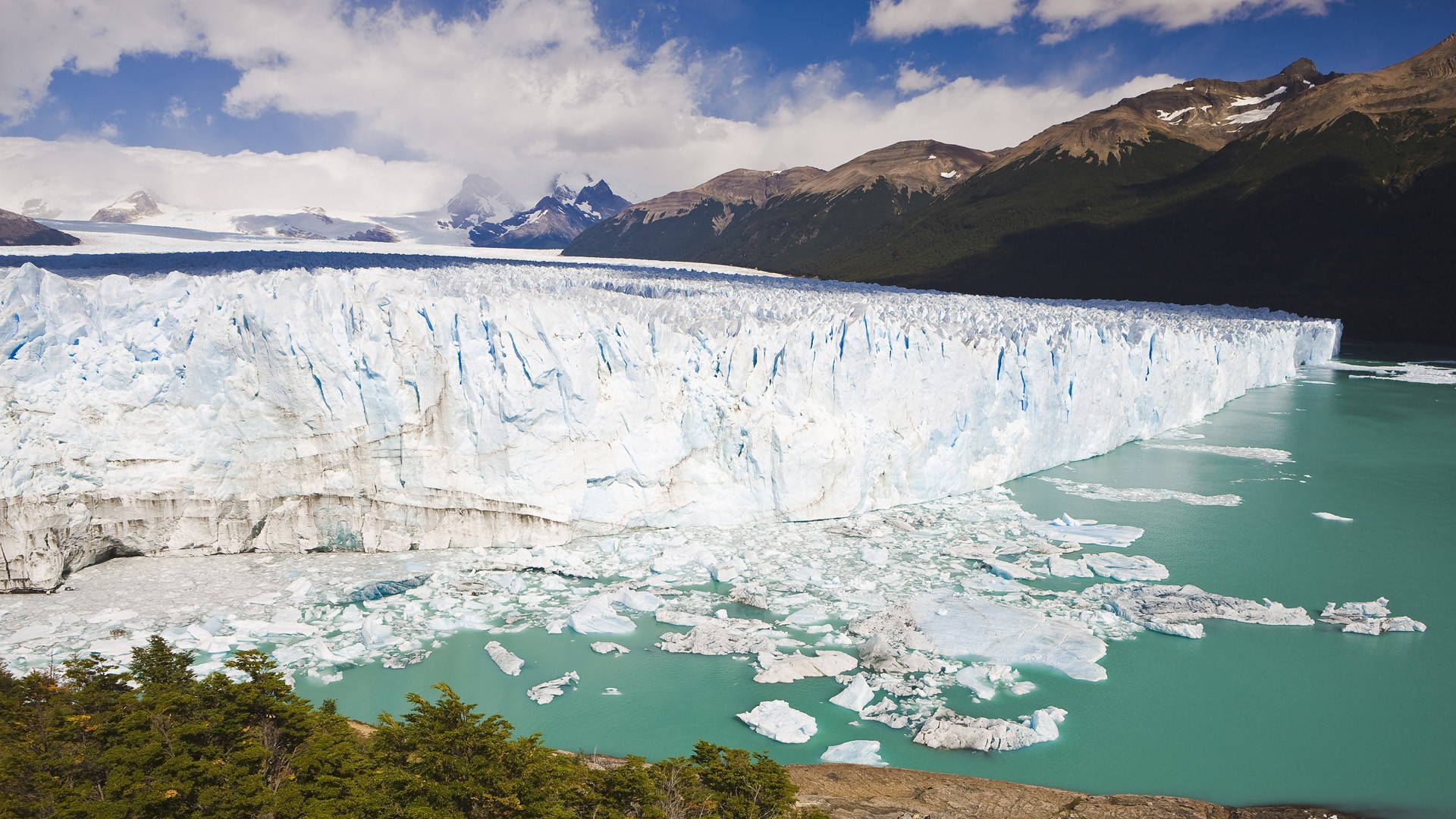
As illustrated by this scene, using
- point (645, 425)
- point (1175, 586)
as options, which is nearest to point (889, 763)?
point (1175, 586)

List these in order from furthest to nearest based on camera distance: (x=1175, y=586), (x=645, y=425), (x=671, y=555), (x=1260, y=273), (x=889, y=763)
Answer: (x=1260, y=273) → (x=645, y=425) → (x=671, y=555) → (x=1175, y=586) → (x=889, y=763)

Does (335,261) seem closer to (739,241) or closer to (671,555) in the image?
(671,555)

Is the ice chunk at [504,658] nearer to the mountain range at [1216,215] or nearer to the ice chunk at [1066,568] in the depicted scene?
the ice chunk at [1066,568]

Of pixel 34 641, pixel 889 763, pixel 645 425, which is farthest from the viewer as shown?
pixel 645 425

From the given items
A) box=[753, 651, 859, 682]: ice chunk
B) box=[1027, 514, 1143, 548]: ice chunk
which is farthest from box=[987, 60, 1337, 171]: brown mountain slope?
box=[753, 651, 859, 682]: ice chunk

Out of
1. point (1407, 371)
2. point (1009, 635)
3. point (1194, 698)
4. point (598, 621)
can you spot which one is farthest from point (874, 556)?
point (1407, 371)

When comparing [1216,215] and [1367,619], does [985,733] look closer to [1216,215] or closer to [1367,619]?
[1367,619]

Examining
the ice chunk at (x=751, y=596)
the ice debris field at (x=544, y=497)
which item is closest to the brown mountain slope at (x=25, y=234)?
the ice debris field at (x=544, y=497)
